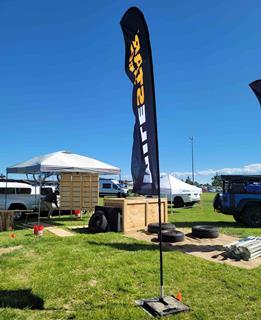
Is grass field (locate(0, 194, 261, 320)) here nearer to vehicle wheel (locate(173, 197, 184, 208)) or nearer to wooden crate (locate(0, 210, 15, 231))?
wooden crate (locate(0, 210, 15, 231))

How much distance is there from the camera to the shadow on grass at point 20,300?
16.7 ft

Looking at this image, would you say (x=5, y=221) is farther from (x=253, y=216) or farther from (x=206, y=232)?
(x=253, y=216)

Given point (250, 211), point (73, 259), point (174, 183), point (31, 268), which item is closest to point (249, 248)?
point (73, 259)

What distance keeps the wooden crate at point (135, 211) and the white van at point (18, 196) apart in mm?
5709

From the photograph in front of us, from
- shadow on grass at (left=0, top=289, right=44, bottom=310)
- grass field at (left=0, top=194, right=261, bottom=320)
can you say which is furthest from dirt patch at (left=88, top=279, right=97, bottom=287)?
shadow on grass at (left=0, top=289, right=44, bottom=310)

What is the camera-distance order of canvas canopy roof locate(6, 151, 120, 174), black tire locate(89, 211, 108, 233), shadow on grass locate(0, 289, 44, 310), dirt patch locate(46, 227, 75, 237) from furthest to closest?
1. canvas canopy roof locate(6, 151, 120, 174)
2. black tire locate(89, 211, 108, 233)
3. dirt patch locate(46, 227, 75, 237)
4. shadow on grass locate(0, 289, 44, 310)

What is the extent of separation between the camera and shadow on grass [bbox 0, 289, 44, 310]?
16.7 feet

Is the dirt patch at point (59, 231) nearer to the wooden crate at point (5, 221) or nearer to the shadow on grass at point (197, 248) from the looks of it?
the wooden crate at point (5, 221)

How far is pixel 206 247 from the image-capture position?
934 cm

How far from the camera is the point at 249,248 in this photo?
792cm

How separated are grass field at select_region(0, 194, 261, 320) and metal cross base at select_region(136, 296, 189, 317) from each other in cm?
13

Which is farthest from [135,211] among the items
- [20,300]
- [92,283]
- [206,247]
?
[20,300]

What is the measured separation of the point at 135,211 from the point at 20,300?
7.37 meters

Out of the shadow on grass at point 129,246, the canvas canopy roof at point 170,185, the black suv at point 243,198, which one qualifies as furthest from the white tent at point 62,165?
the canvas canopy roof at point 170,185
